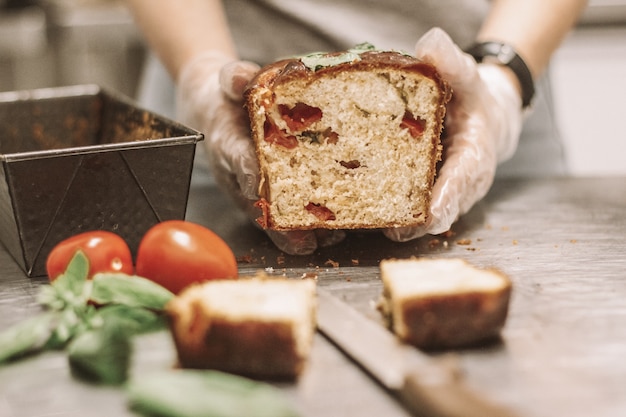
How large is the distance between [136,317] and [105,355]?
18cm

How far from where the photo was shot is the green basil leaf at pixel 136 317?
5.26 feet

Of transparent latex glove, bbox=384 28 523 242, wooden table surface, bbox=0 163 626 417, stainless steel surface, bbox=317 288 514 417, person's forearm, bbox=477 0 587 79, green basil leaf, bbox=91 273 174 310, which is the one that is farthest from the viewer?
person's forearm, bbox=477 0 587 79

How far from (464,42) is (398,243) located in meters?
1.26

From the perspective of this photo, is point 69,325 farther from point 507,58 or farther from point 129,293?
point 507,58

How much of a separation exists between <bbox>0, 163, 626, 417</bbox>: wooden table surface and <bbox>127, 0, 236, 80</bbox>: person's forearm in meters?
0.54

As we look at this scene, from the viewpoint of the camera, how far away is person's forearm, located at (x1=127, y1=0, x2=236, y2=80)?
114 inches

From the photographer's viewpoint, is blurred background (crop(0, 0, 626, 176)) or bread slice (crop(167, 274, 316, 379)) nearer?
bread slice (crop(167, 274, 316, 379))

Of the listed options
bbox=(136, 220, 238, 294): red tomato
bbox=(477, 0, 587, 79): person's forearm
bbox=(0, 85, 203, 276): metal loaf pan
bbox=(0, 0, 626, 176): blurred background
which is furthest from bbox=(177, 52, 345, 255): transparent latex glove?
bbox=(0, 0, 626, 176): blurred background

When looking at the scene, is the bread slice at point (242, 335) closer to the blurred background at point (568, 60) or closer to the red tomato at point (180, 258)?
the red tomato at point (180, 258)

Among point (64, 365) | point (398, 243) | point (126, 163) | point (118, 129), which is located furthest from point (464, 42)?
point (64, 365)

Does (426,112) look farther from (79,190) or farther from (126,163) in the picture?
(79,190)

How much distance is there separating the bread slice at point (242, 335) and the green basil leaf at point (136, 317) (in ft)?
0.45

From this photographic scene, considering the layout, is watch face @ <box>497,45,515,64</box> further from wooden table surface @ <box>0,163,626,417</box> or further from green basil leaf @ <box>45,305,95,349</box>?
green basil leaf @ <box>45,305,95,349</box>

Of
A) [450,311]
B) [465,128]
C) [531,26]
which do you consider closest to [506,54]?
[531,26]
